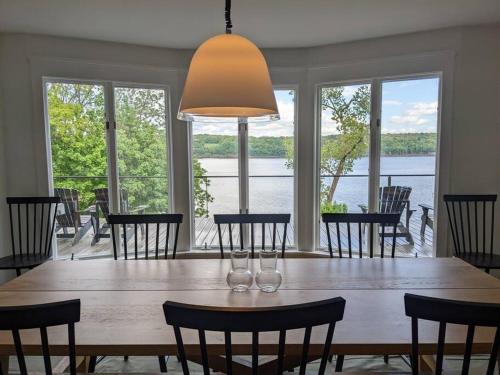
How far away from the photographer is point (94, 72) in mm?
3367

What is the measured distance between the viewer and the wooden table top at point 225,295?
1118 mm

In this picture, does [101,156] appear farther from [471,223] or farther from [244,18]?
[471,223]

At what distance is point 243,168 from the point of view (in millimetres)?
3793

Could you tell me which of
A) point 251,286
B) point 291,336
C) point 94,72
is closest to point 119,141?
point 94,72

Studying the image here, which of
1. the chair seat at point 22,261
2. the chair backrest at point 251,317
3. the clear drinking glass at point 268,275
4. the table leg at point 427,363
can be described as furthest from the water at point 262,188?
the chair backrest at point 251,317

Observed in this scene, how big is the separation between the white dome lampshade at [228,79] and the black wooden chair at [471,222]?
2364 mm

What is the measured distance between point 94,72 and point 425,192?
11.2ft

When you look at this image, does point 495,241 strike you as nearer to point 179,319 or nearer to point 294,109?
point 294,109

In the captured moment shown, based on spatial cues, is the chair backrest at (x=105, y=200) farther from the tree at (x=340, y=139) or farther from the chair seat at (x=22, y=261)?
the tree at (x=340, y=139)

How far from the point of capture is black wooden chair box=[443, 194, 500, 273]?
305cm

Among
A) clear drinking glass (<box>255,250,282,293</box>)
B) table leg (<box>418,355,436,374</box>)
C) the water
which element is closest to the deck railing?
the water

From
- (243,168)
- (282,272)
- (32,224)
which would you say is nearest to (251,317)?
(282,272)

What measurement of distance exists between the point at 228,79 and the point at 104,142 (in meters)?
2.46

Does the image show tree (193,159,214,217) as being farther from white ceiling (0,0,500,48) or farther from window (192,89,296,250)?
white ceiling (0,0,500,48)
